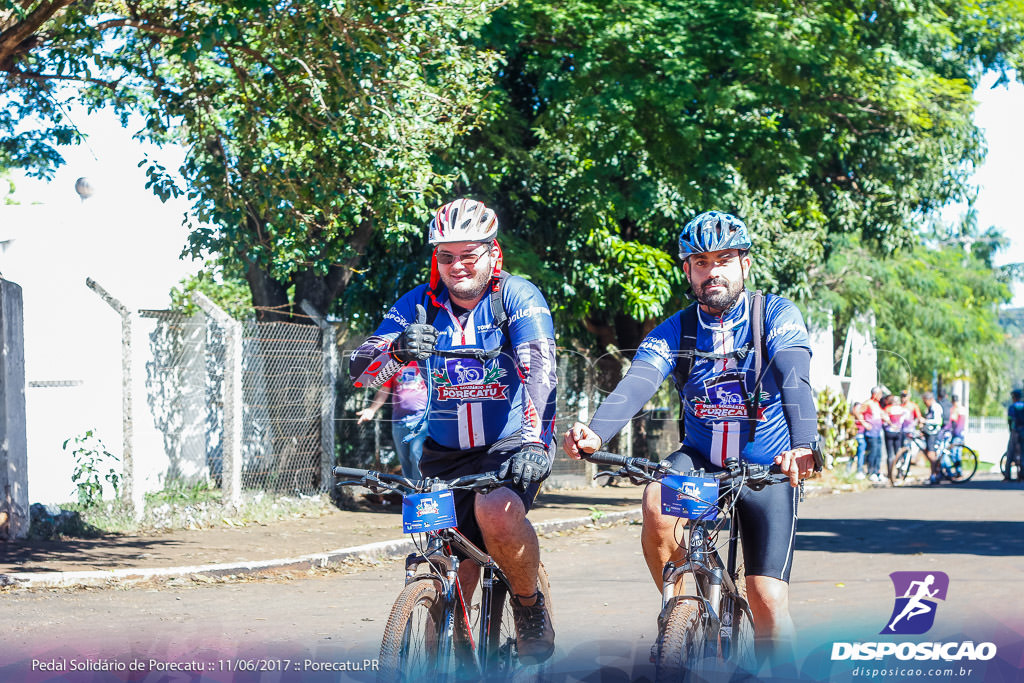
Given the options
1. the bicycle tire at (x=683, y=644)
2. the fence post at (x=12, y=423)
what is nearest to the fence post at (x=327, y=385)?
the fence post at (x=12, y=423)

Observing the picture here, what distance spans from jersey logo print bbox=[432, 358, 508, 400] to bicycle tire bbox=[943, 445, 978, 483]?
19787 mm

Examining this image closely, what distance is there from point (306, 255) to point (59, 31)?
3.05 metres

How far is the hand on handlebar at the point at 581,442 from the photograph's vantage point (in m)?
4.58

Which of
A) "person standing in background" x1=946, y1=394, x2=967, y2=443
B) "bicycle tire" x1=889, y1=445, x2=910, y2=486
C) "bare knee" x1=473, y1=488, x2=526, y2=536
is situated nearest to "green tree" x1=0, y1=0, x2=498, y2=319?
"bare knee" x1=473, y1=488, x2=526, y2=536

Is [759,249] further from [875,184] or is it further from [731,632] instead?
[731,632]

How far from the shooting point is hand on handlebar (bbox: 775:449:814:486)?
4527 mm

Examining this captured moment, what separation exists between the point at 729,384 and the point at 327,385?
388 inches

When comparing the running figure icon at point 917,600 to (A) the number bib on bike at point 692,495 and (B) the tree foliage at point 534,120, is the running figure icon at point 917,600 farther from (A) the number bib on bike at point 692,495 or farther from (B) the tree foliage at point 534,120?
(B) the tree foliage at point 534,120

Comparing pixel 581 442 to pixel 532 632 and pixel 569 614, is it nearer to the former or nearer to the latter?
pixel 532 632

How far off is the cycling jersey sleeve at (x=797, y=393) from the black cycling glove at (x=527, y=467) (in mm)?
943

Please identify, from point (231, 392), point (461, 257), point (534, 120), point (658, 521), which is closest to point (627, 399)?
point (658, 521)

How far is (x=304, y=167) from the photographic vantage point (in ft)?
38.0

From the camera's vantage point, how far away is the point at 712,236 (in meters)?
4.86

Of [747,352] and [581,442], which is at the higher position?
[747,352]
